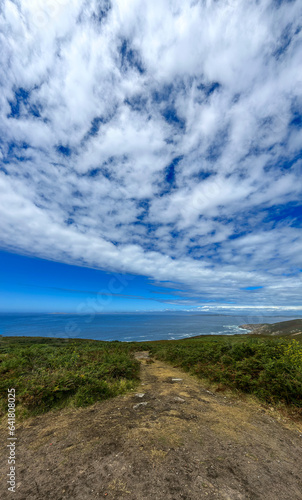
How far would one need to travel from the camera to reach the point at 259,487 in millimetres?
4363

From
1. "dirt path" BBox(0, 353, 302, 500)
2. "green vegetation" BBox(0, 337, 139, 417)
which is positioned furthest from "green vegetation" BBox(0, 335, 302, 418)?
"dirt path" BBox(0, 353, 302, 500)

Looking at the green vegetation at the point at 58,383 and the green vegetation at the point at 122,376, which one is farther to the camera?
the green vegetation at the point at 122,376

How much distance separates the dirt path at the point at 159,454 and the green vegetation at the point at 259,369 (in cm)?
127

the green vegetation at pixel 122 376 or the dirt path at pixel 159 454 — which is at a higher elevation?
the green vegetation at pixel 122 376

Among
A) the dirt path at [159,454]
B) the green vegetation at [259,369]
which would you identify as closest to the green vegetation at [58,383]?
the dirt path at [159,454]

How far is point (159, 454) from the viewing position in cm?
532

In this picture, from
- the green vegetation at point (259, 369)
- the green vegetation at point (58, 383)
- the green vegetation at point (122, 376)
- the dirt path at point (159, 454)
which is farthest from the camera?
the green vegetation at point (259, 369)

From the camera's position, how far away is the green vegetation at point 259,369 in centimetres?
878

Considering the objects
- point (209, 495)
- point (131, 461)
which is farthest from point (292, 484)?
point (131, 461)

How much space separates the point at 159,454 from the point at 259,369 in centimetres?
795

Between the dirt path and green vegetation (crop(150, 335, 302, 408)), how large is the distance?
1266mm

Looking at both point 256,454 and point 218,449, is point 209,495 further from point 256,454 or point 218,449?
point 256,454

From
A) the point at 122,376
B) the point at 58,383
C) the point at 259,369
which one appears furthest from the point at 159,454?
the point at 259,369

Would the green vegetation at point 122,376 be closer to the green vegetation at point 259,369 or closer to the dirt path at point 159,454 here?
the green vegetation at point 259,369
